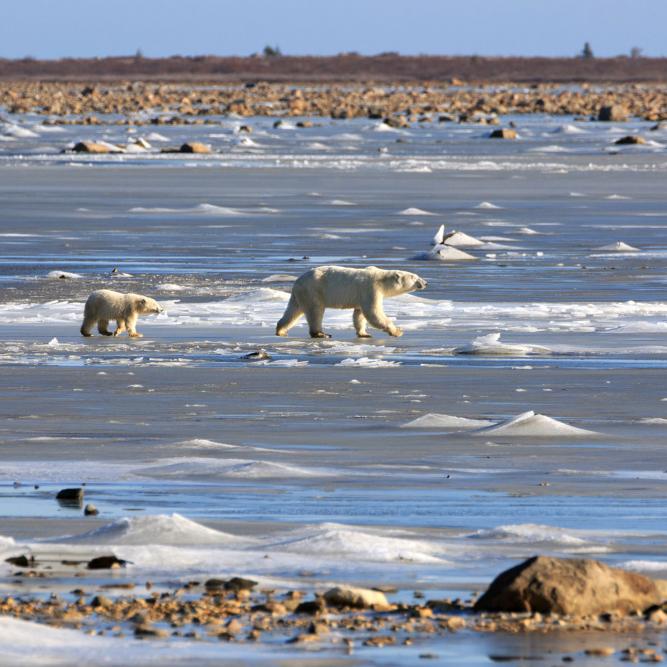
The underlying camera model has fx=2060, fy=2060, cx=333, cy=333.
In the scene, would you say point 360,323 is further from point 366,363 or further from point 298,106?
point 298,106

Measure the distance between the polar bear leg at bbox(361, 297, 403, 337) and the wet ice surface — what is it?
0.47ft

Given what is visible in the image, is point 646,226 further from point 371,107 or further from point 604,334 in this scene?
point 371,107

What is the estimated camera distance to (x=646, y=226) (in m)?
23.7

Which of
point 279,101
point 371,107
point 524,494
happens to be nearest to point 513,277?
point 524,494

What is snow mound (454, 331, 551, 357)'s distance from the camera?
12.7 meters

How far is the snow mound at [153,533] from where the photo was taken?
7098mm

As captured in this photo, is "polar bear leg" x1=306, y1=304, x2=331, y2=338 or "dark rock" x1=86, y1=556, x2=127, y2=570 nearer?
"dark rock" x1=86, y1=556, x2=127, y2=570

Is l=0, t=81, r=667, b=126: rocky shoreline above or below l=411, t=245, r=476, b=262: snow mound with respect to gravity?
below

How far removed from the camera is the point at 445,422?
9.97 meters

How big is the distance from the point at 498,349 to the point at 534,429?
302 cm

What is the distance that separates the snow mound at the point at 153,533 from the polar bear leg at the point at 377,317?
20.8 feet

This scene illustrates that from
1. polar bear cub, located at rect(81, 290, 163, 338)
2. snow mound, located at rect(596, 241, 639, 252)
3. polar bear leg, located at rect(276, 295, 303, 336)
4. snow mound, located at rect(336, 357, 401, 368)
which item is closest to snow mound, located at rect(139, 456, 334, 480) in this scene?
snow mound, located at rect(336, 357, 401, 368)

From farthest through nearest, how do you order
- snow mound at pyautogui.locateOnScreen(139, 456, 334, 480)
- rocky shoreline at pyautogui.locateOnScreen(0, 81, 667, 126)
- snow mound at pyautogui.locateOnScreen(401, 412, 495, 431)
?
rocky shoreline at pyautogui.locateOnScreen(0, 81, 667, 126) → snow mound at pyautogui.locateOnScreen(401, 412, 495, 431) → snow mound at pyautogui.locateOnScreen(139, 456, 334, 480)

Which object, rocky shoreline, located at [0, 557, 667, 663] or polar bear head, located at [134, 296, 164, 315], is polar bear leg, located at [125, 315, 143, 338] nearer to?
polar bear head, located at [134, 296, 164, 315]
